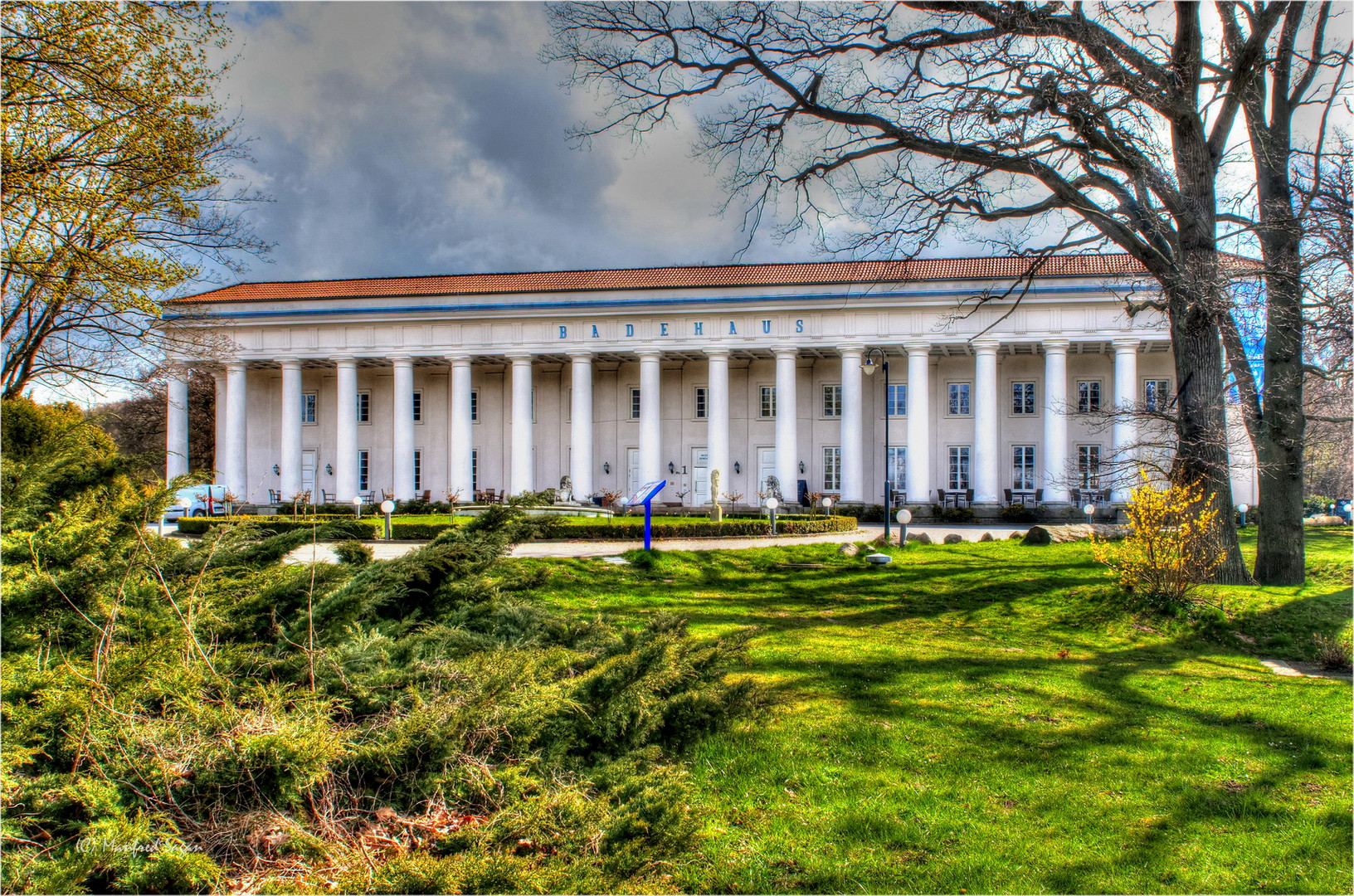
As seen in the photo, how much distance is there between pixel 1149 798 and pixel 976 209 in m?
11.7

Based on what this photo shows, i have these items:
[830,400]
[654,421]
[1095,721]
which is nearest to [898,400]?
[830,400]

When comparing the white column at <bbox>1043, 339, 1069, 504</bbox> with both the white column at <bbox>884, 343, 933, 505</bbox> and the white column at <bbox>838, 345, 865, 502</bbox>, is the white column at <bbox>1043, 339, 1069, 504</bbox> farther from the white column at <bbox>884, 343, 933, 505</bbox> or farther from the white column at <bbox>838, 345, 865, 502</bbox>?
the white column at <bbox>838, 345, 865, 502</bbox>

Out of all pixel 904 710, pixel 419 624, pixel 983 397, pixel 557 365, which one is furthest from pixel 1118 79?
pixel 557 365

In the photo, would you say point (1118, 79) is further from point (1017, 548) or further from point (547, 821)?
point (547, 821)

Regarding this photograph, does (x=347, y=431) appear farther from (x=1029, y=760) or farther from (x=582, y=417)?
(x=1029, y=760)

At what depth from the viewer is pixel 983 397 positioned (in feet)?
106

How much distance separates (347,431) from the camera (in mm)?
35594

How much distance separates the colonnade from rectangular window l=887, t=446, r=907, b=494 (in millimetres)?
933

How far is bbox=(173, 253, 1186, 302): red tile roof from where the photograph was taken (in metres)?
32.8

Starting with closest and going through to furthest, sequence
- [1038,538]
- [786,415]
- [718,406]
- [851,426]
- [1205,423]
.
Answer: [1205,423]
[1038,538]
[851,426]
[786,415]
[718,406]

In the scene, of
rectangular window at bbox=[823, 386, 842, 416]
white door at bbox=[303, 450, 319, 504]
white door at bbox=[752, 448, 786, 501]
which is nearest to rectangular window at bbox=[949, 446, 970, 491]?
rectangular window at bbox=[823, 386, 842, 416]

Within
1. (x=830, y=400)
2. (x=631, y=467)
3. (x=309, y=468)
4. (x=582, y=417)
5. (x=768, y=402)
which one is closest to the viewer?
(x=582, y=417)

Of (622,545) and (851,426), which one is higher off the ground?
(851,426)

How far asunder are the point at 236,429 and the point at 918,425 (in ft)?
103
